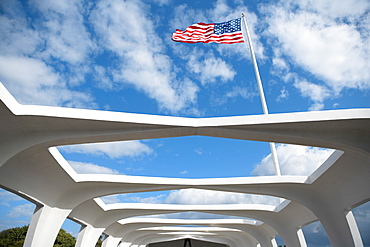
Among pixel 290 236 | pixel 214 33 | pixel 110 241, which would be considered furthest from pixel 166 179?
pixel 110 241

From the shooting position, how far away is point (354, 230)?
14.7 m

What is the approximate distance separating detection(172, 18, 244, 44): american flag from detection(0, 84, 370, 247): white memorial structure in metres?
7.63

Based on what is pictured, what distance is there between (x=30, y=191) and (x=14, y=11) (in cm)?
808

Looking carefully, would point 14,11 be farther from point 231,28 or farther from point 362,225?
point 362,225

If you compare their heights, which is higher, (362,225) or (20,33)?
(20,33)

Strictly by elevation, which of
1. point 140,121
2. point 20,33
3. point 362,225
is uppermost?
point 20,33

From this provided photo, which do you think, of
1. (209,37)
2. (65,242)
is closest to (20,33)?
(209,37)

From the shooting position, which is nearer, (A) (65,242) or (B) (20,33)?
(B) (20,33)

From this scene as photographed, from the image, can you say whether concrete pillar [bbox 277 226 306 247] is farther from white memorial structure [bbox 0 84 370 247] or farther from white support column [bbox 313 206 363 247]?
white support column [bbox 313 206 363 247]

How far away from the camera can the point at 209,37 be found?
17.7 meters

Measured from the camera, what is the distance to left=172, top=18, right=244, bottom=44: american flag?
17.2 meters

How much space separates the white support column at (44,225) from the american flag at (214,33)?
11286 millimetres

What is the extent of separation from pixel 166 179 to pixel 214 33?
28.2ft

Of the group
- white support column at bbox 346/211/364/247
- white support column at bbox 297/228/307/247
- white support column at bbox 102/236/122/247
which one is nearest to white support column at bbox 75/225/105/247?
white support column at bbox 102/236/122/247
